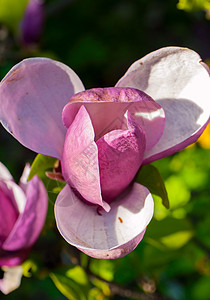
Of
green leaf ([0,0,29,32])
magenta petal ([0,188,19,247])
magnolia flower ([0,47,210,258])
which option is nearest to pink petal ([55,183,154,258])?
magnolia flower ([0,47,210,258])

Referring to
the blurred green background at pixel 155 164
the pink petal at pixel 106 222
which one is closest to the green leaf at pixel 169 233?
the blurred green background at pixel 155 164

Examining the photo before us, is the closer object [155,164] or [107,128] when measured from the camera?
[107,128]

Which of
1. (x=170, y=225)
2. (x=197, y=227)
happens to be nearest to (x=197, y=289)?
(x=197, y=227)

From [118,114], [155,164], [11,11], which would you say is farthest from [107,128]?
[11,11]

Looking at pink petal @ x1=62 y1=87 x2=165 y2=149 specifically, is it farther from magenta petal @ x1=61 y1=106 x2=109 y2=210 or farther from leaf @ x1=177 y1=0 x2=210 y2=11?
leaf @ x1=177 y1=0 x2=210 y2=11

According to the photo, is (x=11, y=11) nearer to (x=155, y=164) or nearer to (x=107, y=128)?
(x=155, y=164)

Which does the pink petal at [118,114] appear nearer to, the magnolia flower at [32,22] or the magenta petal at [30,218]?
the magenta petal at [30,218]

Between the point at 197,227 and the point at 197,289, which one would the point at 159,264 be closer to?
the point at 197,227
